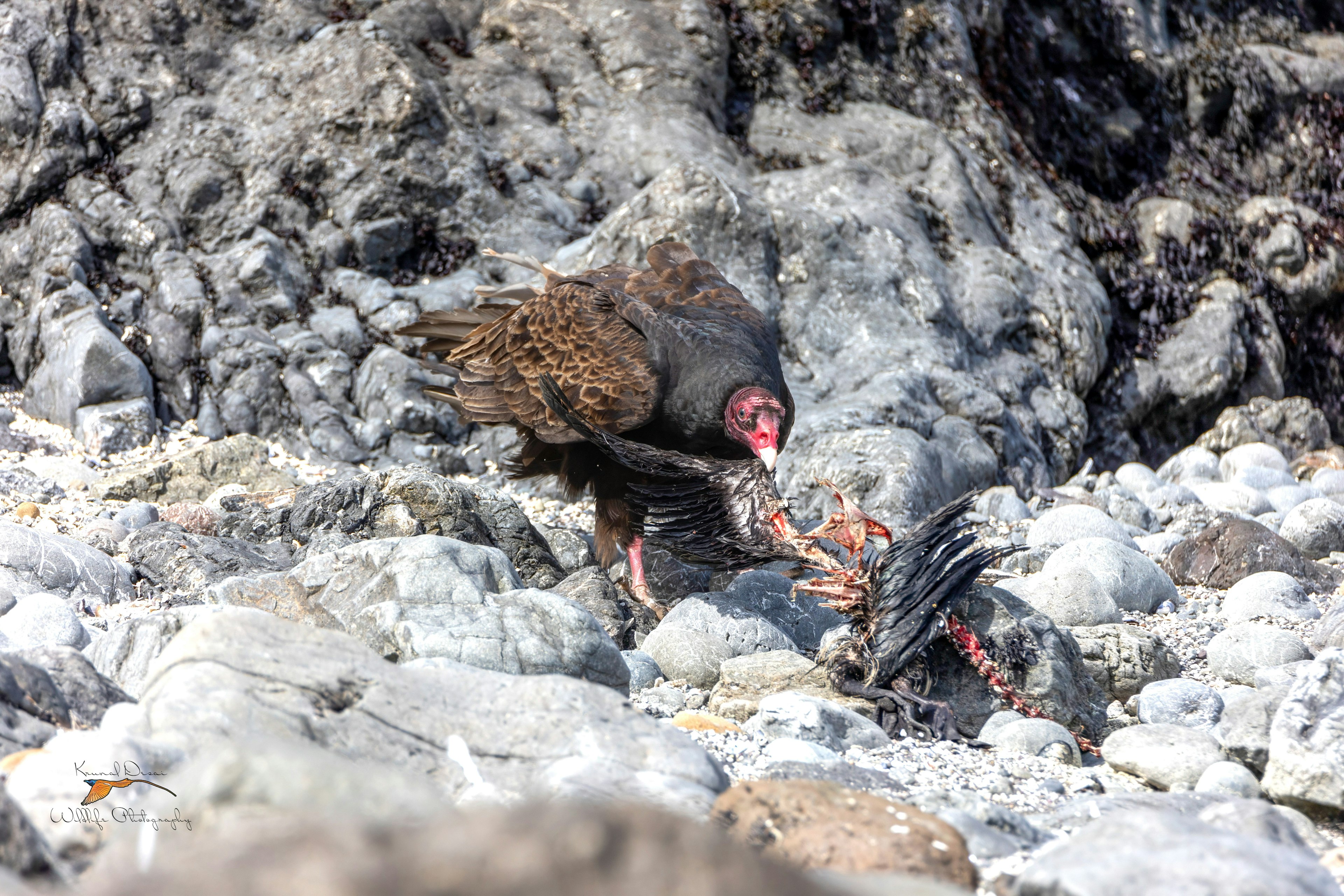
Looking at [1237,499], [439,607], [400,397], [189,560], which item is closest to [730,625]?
[439,607]

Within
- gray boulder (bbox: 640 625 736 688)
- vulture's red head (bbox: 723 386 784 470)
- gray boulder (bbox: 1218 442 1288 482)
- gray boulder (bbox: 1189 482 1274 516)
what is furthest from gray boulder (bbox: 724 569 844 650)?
gray boulder (bbox: 1218 442 1288 482)

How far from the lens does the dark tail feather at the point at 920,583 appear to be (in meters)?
3.57

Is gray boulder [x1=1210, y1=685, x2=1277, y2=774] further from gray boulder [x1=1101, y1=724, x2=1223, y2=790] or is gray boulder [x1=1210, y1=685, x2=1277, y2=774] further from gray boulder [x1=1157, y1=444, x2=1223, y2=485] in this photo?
gray boulder [x1=1157, y1=444, x2=1223, y2=485]

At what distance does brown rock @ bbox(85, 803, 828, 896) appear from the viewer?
1.01 metres

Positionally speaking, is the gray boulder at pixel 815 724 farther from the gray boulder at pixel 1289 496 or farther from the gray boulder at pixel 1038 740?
the gray boulder at pixel 1289 496

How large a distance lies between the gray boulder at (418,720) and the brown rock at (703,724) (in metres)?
0.87

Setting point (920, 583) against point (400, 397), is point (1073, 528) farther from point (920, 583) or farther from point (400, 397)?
point (400, 397)

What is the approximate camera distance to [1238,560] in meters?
5.67

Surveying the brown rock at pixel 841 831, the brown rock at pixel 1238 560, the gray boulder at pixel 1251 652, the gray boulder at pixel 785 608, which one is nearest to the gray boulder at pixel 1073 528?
the brown rock at pixel 1238 560

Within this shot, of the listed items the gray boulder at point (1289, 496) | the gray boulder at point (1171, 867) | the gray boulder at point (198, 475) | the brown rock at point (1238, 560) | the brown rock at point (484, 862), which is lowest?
the gray boulder at point (1289, 496)

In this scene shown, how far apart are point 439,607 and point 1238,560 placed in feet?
15.2

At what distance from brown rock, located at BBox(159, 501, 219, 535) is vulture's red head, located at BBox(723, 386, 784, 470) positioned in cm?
297

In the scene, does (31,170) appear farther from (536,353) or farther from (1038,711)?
(1038,711)

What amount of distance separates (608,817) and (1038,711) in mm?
2814
